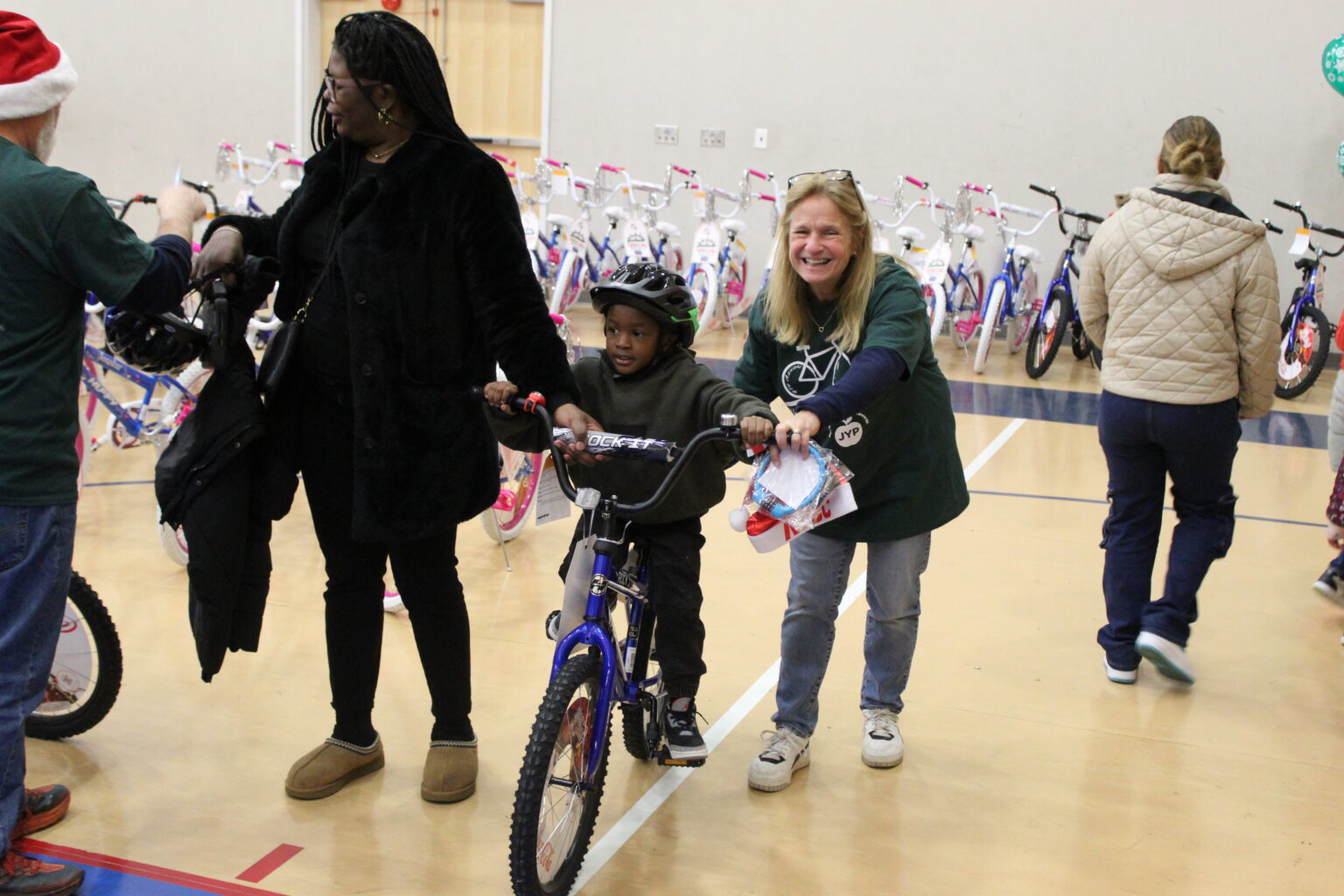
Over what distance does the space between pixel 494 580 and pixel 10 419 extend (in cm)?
238

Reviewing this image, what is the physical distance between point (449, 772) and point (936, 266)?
7087mm

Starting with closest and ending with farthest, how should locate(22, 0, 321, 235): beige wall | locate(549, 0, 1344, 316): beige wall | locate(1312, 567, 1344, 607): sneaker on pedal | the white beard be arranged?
1. the white beard
2. locate(1312, 567, 1344, 607): sneaker on pedal
3. locate(549, 0, 1344, 316): beige wall
4. locate(22, 0, 321, 235): beige wall

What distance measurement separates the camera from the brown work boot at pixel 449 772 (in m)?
2.80

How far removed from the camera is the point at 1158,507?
3688 millimetres

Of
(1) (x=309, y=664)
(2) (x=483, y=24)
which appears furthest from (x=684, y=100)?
(1) (x=309, y=664)

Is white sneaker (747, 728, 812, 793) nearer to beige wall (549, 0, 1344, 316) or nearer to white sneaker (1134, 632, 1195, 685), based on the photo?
white sneaker (1134, 632, 1195, 685)

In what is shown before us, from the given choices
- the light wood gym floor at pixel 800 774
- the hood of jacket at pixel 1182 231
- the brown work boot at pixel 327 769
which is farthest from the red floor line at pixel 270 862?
the hood of jacket at pixel 1182 231

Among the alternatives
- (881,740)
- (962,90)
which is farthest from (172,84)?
(881,740)

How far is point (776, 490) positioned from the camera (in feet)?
7.53

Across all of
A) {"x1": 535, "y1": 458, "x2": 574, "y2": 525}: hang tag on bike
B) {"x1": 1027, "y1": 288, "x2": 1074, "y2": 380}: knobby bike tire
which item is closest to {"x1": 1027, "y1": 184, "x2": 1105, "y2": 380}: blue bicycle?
{"x1": 1027, "y1": 288, "x2": 1074, "y2": 380}: knobby bike tire

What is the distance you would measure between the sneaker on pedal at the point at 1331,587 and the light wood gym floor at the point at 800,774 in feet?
0.22

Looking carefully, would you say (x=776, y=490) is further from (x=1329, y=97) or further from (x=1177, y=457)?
(x=1329, y=97)

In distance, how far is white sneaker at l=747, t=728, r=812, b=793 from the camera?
2949mm

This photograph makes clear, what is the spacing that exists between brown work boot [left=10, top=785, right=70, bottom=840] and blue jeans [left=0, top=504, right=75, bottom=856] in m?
0.31
